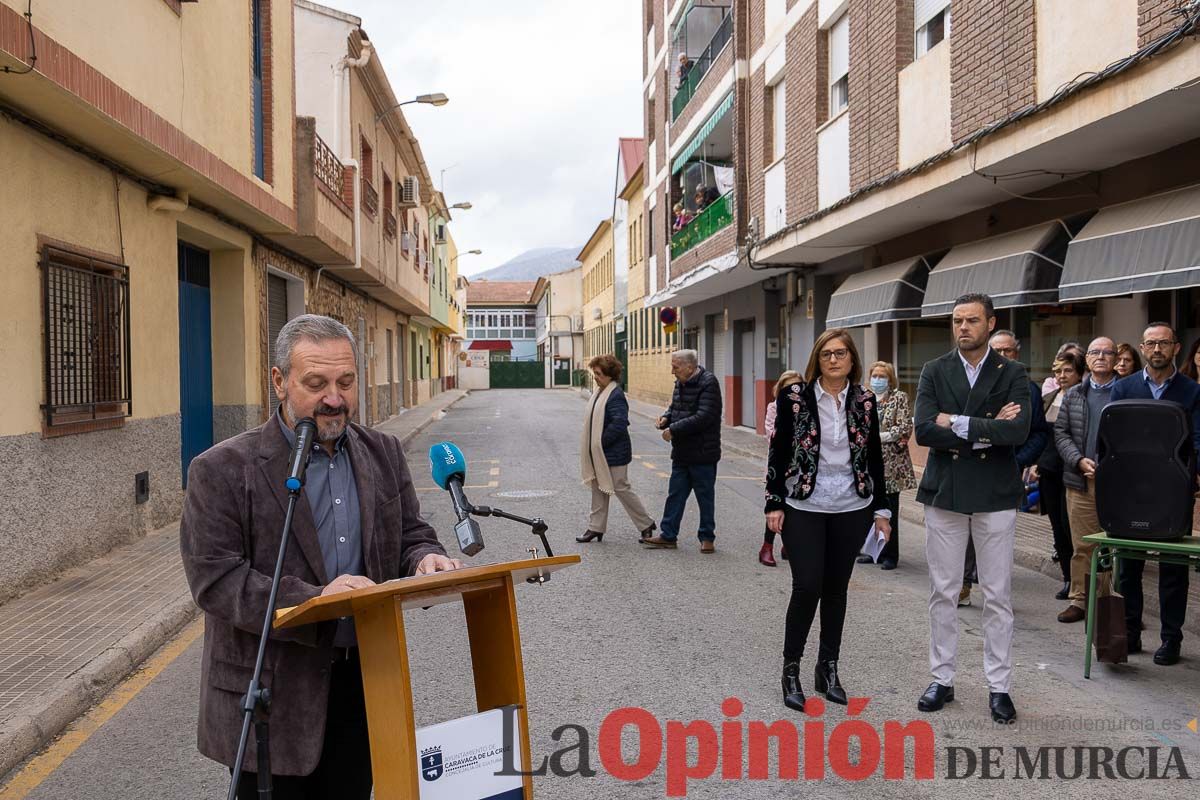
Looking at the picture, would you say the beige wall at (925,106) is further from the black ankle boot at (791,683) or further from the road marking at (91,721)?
the road marking at (91,721)

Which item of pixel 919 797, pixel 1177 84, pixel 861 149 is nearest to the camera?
pixel 919 797

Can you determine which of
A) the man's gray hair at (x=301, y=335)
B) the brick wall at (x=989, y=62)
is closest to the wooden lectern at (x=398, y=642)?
the man's gray hair at (x=301, y=335)

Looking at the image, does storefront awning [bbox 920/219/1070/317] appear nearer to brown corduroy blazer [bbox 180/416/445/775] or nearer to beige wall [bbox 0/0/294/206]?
beige wall [bbox 0/0/294/206]

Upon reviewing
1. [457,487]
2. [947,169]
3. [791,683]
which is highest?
[947,169]

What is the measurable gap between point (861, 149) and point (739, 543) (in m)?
6.44

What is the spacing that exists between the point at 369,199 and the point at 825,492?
15.6 meters

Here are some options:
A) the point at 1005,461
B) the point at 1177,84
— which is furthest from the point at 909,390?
the point at 1005,461

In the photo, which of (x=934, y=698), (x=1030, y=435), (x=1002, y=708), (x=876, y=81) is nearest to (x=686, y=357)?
(x=1030, y=435)

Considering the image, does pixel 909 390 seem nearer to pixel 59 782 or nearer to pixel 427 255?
pixel 59 782

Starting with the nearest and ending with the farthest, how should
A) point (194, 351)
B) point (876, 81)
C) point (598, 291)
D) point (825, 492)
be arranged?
point (825, 492) < point (194, 351) < point (876, 81) < point (598, 291)

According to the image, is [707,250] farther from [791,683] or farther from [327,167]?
[791,683]

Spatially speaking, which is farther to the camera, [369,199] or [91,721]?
Answer: [369,199]

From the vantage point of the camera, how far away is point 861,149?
1325 centimetres

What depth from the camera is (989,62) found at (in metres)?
9.99
